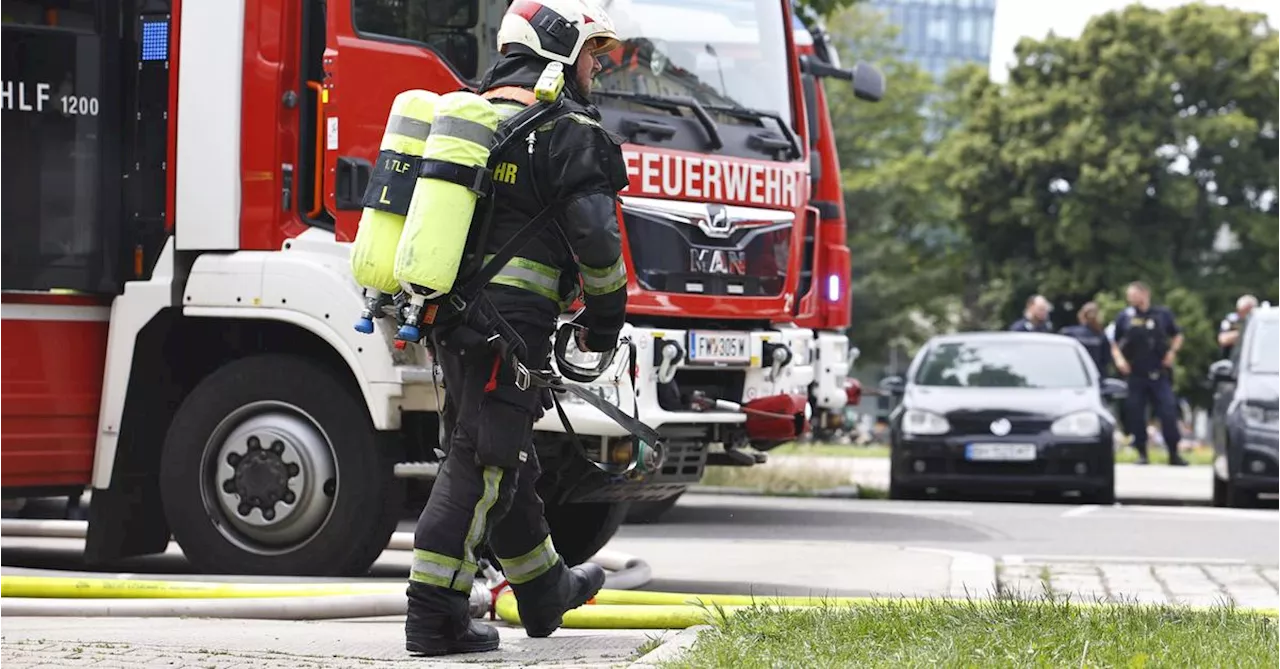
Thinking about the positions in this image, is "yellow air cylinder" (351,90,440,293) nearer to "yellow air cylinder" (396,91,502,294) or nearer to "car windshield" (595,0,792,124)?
"yellow air cylinder" (396,91,502,294)

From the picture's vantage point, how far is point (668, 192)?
9719 millimetres

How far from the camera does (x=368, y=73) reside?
8.82m

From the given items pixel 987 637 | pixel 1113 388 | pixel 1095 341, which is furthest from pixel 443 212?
pixel 1095 341

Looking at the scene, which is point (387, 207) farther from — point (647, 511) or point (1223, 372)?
point (1223, 372)

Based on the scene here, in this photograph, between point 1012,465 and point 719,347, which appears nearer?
point 719,347

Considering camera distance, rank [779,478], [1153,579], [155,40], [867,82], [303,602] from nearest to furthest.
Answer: [303,602] → [155,40] → [1153,579] → [867,82] → [779,478]

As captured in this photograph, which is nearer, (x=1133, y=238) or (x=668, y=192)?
(x=668, y=192)

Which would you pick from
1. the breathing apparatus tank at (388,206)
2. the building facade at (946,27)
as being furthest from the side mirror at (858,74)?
the building facade at (946,27)

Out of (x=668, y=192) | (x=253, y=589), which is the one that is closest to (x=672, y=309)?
(x=668, y=192)

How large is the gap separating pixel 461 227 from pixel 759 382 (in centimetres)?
401

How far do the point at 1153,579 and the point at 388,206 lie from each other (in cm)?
513

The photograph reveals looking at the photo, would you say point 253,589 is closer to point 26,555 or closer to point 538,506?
point 538,506

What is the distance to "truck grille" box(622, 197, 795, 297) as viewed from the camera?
9.70 metres

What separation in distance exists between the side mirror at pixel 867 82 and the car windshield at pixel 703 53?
1603 millimetres
